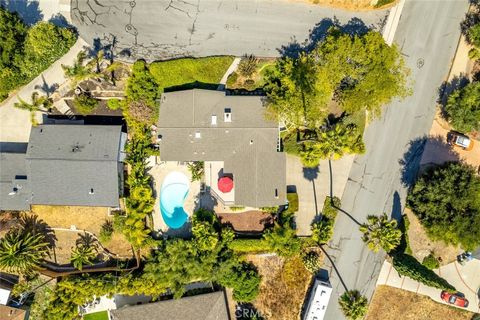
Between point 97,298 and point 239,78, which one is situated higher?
point 239,78

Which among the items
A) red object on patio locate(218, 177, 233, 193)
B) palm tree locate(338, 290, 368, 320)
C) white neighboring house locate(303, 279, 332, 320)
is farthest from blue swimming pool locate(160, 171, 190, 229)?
palm tree locate(338, 290, 368, 320)

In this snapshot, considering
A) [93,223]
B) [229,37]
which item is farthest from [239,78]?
[93,223]

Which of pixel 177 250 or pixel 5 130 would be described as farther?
pixel 5 130

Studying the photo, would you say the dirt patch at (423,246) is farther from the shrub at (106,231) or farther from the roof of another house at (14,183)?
the roof of another house at (14,183)

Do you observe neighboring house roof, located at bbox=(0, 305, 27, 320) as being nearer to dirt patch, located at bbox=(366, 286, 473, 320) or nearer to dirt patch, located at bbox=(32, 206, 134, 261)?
dirt patch, located at bbox=(32, 206, 134, 261)

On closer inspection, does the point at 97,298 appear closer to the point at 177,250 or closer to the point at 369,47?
the point at 177,250

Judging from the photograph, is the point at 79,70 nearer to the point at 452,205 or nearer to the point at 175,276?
the point at 175,276
